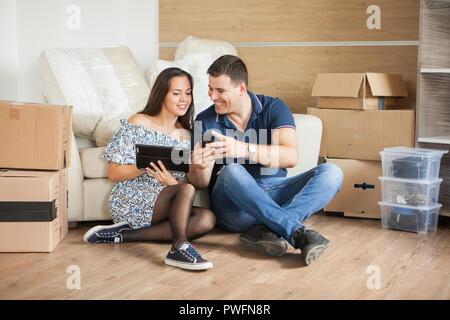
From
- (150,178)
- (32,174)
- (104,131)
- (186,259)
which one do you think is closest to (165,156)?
(150,178)

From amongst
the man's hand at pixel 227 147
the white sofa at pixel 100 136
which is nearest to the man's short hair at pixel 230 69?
the man's hand at pixel 227 147

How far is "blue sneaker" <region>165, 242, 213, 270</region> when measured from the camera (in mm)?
1878

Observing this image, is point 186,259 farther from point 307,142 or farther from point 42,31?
point 42,31

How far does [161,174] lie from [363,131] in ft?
3.64

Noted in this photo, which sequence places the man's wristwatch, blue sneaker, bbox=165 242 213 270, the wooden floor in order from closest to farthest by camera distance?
the wooden floor, blue sneaker, bbox=165 242 213 270, the man's wristwatch

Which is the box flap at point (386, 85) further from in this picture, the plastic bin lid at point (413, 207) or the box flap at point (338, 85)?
the plastic bin lid at point (413, 207)

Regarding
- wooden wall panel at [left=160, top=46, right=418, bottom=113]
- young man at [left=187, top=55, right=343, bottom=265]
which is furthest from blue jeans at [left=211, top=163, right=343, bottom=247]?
wooden wall panel at [left=160, top=46, right=418, bottom=113]

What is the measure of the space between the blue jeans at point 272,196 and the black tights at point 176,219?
10 cm

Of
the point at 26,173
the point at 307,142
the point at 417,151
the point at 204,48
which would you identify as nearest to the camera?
the point at 26,173

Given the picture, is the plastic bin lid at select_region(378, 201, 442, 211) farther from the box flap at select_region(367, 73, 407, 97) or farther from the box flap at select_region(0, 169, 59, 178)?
the box flap at select_region(0, 169, 59, 178)

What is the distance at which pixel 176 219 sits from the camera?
2025 millimetres

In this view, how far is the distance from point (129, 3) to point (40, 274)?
2205mm

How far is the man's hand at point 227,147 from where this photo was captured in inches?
80.5

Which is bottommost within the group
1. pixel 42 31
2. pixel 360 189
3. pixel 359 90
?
pixel 360 189
